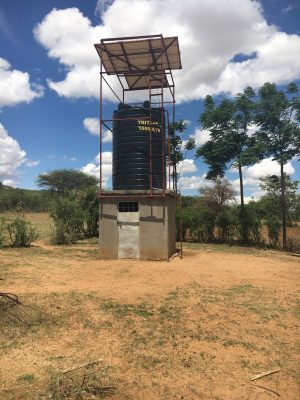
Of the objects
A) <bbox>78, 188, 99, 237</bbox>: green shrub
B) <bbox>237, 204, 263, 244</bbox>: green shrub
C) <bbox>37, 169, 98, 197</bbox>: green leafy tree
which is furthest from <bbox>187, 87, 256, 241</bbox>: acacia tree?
<bbox>37, 169, 98, 197</bbox>: green leafy tree

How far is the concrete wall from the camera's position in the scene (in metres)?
11.9

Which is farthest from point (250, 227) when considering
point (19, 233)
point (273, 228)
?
point (19, 233)

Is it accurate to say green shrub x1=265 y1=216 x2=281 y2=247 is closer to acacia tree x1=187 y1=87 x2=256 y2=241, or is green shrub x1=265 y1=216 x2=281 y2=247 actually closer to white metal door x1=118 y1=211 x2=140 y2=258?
acacia tree x1=187 y1=87 x2=256 y2=241

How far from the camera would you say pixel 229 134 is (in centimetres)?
1881

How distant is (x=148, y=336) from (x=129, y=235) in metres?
6.99

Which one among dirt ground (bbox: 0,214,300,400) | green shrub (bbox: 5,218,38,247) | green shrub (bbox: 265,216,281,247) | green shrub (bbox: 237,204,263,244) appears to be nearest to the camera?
dirt ground (bbox: 0,214,300,400)

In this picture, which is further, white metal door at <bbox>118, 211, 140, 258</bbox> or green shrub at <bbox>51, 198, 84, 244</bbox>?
green shrub at <bbox>51, 198, 84, 244</bbox>

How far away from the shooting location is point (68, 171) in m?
50.5

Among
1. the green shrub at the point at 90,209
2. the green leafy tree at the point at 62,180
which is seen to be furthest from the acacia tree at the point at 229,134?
the green leafy tree at the point at 62,180

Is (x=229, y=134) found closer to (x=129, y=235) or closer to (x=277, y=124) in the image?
(x=277, y=124)

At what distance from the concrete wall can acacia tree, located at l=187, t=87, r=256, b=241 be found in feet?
25.8

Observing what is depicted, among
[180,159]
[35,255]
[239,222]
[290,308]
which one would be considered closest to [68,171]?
[180,159]

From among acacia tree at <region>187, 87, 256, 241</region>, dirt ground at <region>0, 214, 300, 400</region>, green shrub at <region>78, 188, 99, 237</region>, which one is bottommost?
dirt ground at <region>0, 214, 300, 400</region>

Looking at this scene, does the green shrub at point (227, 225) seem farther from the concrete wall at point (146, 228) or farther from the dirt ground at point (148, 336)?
the dirt ground at point (148, 336)
